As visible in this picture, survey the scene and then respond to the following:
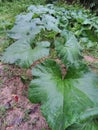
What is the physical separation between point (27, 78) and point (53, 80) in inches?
21.6

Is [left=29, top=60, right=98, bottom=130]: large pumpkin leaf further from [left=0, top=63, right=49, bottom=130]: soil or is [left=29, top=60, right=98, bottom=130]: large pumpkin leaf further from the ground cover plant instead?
[left=0, top=63, right=49, bottom=130]: soil

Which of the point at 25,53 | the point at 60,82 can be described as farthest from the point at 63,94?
the point at 25,53

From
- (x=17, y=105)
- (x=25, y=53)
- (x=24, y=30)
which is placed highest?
(x=24, y=30)

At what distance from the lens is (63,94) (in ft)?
6.75

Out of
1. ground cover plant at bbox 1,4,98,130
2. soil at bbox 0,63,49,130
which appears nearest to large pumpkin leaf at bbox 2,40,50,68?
ground cover plant at bbox 1,4,98,130

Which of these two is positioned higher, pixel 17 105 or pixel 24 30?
pixel 24 30

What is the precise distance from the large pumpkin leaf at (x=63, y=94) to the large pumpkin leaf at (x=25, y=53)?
0.22 metres

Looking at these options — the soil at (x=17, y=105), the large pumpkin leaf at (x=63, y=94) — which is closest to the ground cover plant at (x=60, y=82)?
the large pumpkin leaf at (x=63, y=94)

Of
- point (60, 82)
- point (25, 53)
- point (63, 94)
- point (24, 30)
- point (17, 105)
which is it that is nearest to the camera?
point (63, 94)

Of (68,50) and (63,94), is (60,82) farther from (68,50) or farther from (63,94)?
(68,50)

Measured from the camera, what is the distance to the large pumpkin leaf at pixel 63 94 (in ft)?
6.30

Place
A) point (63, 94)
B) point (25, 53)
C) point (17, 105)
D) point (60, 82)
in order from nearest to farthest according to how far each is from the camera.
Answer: point (63, 94) < point (60, 82) < point (17, 105) < point (25, 53)

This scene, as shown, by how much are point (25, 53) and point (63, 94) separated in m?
0.73

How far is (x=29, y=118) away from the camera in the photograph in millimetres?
2268
